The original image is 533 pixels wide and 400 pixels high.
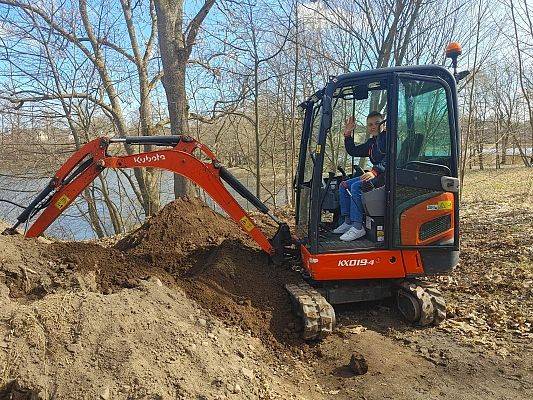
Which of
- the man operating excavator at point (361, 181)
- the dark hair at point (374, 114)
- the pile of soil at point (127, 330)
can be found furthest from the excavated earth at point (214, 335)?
the dark hair at point (374, 114)

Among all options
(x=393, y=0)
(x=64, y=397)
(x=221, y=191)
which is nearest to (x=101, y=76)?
(x=393, y=0)

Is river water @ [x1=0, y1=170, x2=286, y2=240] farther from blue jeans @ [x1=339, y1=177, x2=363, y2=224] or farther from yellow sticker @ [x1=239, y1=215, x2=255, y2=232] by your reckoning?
blue jeans @ [x1=339, y1=177, x2=363, y2=224]

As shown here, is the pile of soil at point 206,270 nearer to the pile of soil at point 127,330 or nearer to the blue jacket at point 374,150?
the pile of soil at point 127,330

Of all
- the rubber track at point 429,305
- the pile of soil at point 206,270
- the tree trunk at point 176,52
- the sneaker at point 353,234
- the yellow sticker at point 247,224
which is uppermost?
the tree trunk at point 176,52

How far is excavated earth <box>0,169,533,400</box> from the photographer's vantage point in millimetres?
3061

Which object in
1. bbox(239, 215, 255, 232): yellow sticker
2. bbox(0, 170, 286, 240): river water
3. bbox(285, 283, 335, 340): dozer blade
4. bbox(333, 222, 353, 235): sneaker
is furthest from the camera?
bbox(0, 170, 286, 240): river water

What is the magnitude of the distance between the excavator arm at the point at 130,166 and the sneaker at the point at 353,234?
0.99 m

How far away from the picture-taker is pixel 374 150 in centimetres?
487

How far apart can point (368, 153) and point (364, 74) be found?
104 cm

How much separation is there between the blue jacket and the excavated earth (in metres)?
1.58

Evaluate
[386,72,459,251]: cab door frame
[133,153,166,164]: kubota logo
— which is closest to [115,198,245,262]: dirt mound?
[133,153,166,164]: kubota logo

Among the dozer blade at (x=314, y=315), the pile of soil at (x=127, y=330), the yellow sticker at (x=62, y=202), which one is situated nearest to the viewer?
the pile of soil at (x=127, y=330)

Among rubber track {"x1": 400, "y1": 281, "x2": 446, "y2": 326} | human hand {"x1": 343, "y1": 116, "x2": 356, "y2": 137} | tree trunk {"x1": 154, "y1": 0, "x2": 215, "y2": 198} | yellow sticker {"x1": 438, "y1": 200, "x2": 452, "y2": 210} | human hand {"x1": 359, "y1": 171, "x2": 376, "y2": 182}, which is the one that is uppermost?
tree trunk {"x1": 154, "y1": 0, "x2": 215, "y2": 198}

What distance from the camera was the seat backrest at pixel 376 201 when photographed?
15.0ft
